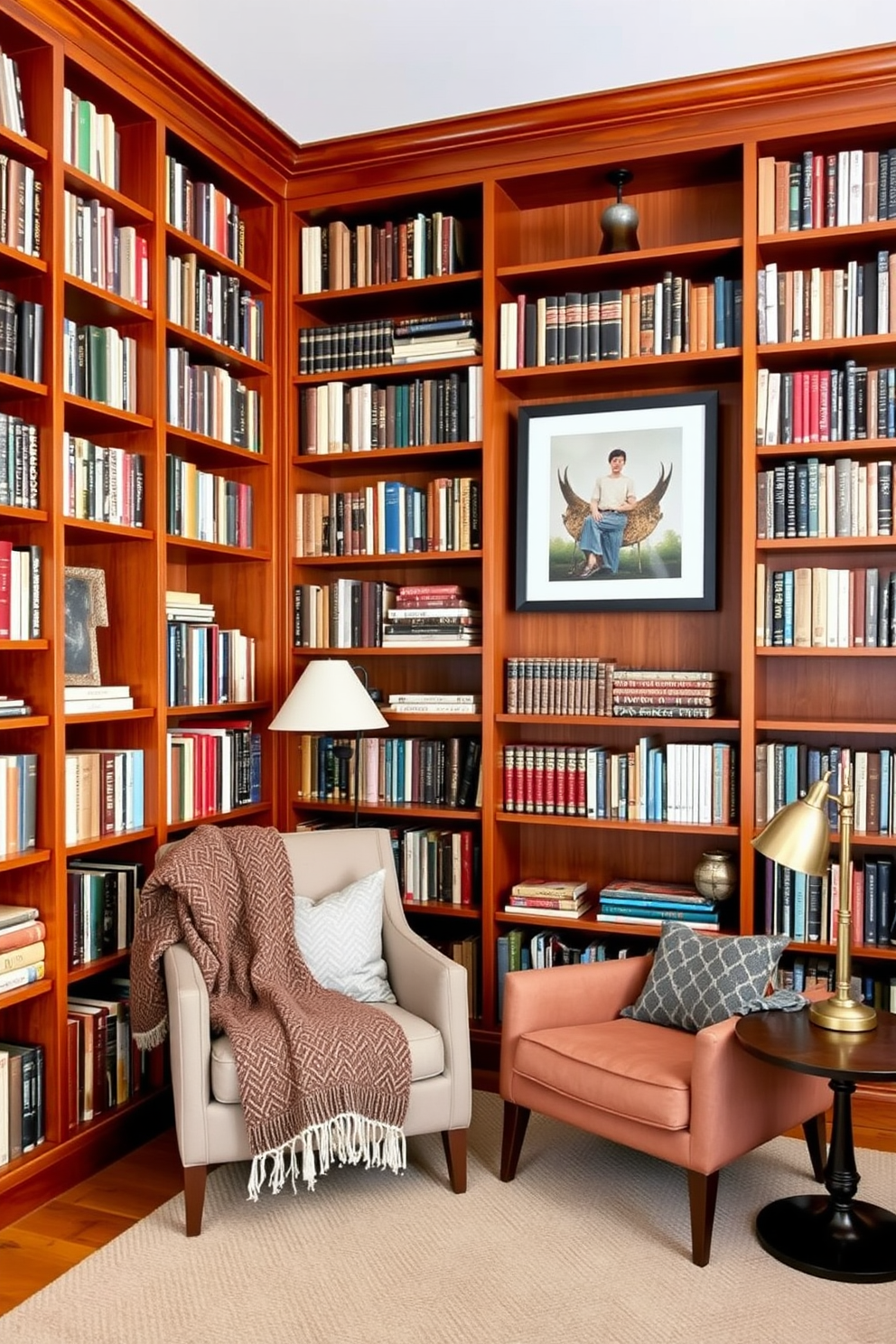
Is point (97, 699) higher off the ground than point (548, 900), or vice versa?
point (97, 699)

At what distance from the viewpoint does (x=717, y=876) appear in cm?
350

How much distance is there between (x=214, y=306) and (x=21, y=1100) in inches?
93.6

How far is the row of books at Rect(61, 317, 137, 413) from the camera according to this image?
9.89 ft

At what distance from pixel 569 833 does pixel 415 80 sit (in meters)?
2.42

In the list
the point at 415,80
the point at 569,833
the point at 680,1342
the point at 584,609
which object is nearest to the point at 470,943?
the point at 569,833

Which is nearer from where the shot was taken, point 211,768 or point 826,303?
point 826,303

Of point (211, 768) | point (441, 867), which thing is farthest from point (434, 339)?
point (441, 867)

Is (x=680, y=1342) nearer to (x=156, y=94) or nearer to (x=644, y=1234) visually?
(x=644, y=1234)

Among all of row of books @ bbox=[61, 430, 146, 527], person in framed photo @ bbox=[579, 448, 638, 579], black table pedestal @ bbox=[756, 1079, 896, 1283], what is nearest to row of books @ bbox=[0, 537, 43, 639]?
row of books @ bbox=[61, 430, 146, 527]

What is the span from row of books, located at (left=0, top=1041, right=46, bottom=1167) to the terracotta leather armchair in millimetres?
1178

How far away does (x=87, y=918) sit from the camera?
122 inches

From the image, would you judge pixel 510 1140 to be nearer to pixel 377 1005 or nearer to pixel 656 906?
pixel 377 1005

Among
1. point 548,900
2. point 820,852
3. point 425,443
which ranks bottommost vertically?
point 548,900

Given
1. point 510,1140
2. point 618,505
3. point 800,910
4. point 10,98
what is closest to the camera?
point 10,98
